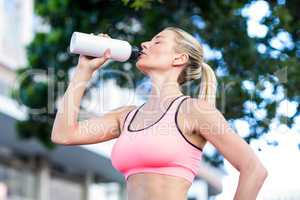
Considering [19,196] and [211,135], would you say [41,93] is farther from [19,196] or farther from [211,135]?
[19,196]

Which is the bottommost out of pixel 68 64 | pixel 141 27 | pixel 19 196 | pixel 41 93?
pixel 19 196

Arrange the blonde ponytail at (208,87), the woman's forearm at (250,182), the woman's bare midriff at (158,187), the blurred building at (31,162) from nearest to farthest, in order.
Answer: the woman's forearm at (250,182) → the woman's bare midriff at (158,187) → the blonde ponytail at (208,87) → the blurred building at (31,162)

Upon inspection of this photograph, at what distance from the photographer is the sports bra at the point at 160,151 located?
243 cm

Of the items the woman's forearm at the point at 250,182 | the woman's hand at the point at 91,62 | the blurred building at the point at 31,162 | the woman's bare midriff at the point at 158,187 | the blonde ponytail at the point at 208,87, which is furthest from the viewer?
the blurred building at the point at 31,162

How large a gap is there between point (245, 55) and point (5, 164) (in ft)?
37.6

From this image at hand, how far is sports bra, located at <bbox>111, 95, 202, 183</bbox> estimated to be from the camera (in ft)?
7.96

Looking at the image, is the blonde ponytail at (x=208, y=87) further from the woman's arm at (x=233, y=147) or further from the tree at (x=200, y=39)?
the tree at (x=200, y=39)

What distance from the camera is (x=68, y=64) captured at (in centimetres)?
834

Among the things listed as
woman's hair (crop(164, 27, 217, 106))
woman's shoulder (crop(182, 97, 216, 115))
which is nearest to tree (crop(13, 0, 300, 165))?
woman's hair (crop(164, 27, 217, 106))

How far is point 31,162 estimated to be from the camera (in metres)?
17.9

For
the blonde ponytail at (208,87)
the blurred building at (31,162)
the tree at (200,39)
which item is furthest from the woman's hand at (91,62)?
the blurred building at (31,162)

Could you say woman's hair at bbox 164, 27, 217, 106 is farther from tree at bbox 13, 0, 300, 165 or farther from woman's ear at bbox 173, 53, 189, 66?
tree at bbox 13, 0, 300, 165

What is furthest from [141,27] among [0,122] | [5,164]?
[5,164]

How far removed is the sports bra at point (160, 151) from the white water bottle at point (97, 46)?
0.90ft
